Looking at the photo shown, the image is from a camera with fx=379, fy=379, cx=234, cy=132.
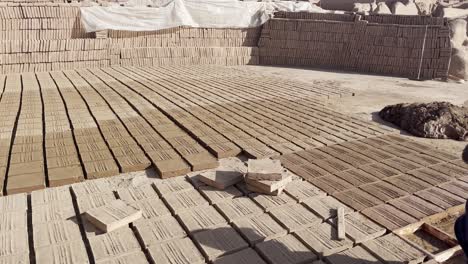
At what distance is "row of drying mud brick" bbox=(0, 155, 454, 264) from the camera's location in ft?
8.55

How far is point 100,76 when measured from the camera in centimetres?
922

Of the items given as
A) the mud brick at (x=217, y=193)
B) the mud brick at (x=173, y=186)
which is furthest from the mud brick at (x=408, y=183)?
the mud brick at (x=173, y=186)

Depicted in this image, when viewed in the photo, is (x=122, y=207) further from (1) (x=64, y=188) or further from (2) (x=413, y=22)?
(2) (x=413, y=22)

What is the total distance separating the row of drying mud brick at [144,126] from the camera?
394 centimetres

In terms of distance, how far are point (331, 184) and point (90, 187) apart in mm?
2294

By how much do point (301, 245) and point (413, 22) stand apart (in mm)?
10886

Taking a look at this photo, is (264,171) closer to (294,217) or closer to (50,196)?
(294,217)

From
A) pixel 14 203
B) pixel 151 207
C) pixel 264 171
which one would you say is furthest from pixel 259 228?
pixel 14 203

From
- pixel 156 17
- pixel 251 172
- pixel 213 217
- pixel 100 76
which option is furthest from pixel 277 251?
pixel 156 17

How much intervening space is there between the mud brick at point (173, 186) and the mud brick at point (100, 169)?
1.74 ft

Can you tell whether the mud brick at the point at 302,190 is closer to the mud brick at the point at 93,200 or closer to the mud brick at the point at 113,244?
the mud brick at the point at 113,244

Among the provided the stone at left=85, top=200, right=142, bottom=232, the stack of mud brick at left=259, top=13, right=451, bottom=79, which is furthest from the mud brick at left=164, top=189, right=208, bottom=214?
the stack of mud brick at left=259, top=13, right=451, bottom=79

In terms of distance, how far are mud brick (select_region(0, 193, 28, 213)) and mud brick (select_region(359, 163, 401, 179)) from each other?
3.29 m

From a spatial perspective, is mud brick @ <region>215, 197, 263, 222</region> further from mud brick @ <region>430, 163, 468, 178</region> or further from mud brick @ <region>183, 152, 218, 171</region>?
mud brick @ <region>430, 163, 468, 178</region>
